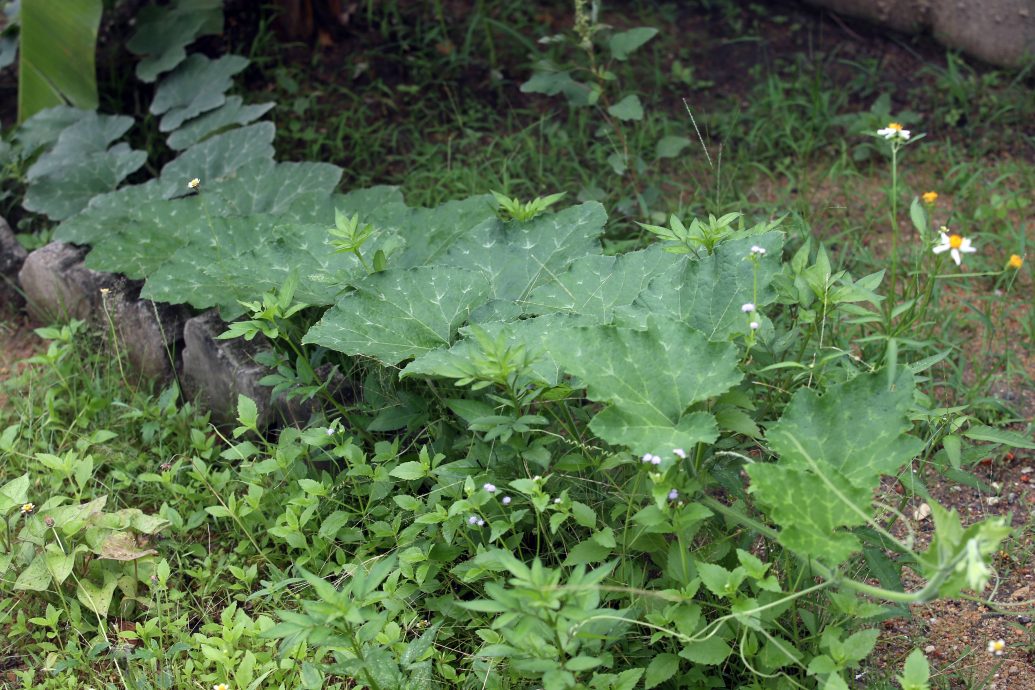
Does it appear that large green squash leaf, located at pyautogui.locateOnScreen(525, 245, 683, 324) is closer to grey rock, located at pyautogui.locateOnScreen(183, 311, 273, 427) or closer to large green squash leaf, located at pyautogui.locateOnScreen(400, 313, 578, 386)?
large green squash leaf, located at pyautogui.locateOnScreen(400, 313, 578, 386)

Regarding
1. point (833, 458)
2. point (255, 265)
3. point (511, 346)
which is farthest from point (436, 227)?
point (833, 458)

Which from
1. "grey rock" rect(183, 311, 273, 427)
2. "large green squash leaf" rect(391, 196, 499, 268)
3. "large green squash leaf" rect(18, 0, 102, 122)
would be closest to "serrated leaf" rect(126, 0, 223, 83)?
"large green squash leaf" rect(18, 0, 102, 122)

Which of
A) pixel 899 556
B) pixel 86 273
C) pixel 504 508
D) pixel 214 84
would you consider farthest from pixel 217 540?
pixel 214 84

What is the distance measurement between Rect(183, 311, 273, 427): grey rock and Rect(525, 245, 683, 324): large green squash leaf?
83cm

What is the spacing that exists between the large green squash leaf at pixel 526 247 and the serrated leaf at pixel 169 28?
1832 mm

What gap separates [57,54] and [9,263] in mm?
821

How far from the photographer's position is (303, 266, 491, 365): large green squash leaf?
2.35 m

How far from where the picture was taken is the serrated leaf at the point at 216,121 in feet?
11.9

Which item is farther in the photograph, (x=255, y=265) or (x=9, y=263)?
(x=9, y=263)

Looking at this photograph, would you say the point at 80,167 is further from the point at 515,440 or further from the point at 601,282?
the point at 515,440

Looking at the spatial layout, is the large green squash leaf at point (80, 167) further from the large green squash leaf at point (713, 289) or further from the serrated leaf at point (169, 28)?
the large green squash leaf at point (713, 289)

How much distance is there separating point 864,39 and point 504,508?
3055 millimetres

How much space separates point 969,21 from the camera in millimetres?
4031

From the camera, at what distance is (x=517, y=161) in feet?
12.1
